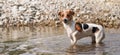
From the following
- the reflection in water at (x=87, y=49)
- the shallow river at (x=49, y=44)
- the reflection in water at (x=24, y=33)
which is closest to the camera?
the reflection in water at (x=87, y=49)

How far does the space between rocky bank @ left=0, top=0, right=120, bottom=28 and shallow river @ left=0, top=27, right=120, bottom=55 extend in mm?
1562

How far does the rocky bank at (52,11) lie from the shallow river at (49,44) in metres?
1.56

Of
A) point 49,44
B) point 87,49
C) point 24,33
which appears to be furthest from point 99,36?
point 24,33

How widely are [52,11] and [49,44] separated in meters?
5.98

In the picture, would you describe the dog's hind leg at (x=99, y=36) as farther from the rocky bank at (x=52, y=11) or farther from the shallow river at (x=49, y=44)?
the rocky bank at (x=52, y=11)

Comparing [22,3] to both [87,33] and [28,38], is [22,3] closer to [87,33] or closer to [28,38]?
[28,38]

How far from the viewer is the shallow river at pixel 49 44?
11.0 meters

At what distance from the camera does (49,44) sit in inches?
485

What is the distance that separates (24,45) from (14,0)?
7315mm

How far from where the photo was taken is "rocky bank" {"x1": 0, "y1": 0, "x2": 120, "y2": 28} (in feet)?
56.4

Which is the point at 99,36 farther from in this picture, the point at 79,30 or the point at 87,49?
the point at 87,49

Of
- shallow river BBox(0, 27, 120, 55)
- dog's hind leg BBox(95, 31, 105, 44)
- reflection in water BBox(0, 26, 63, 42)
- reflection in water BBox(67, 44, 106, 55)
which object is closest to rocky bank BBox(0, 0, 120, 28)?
reflection in water BBox(0, 26, 63, 42)

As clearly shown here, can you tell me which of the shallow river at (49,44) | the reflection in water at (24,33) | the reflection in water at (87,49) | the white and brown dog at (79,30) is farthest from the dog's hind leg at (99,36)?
the reflection in water at (24,33)

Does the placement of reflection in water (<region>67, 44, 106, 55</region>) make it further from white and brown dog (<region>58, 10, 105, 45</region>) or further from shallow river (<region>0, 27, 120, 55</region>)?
white and brown dog (<region>58, 10, 105, 45</region>)
